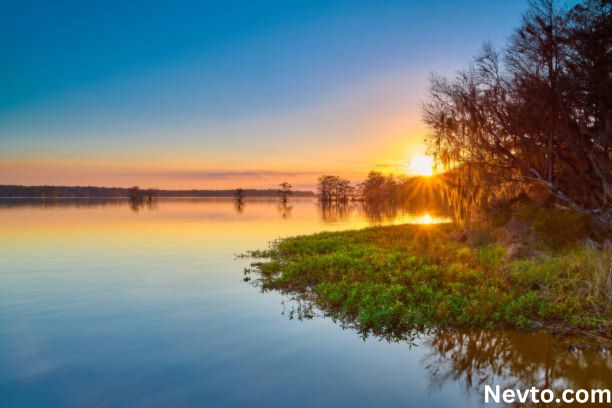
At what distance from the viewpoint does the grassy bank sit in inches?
379

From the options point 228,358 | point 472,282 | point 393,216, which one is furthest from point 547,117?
point 393,216

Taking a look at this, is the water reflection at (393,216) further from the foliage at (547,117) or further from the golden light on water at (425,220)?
the foliage at (547,117)

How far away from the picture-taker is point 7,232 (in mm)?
31781

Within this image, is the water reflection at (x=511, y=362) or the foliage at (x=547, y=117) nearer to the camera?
the water reflection at (x=511, y=362)

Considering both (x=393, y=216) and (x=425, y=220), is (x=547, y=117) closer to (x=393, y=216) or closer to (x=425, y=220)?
(x=425, y=220)

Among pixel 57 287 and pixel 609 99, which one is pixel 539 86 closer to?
pixel 609 99

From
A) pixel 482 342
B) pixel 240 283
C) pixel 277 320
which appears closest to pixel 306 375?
pixel 277 320

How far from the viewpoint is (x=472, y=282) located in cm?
1198

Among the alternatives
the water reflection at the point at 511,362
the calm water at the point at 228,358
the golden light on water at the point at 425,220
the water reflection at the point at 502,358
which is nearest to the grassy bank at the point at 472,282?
the water reflection at the point at 502,358

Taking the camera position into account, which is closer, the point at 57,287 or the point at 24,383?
the point at 24,383

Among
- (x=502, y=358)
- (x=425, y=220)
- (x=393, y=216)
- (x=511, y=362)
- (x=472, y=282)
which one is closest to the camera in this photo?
(x=511, y=362)

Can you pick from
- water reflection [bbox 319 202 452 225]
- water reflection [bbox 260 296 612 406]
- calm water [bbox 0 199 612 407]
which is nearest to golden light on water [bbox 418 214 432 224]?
water reflection [bbox 319 202 452 225]

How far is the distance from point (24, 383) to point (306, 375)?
5200 millimetres

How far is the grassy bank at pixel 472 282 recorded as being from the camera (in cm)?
962
